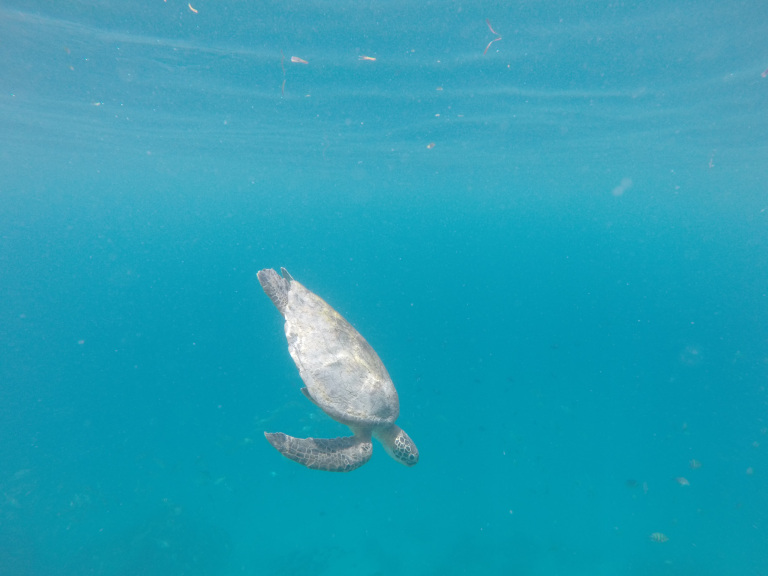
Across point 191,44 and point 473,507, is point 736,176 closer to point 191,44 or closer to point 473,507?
point 473,507

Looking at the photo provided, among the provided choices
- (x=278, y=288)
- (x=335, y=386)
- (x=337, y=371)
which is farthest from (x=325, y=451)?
(x=278, y=288)

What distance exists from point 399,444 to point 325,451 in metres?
1.32

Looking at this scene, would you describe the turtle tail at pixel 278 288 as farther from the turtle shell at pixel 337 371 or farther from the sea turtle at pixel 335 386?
the turtle shell at pixel 337 371

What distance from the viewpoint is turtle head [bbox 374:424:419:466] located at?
684 cm

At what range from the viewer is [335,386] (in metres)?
6.02

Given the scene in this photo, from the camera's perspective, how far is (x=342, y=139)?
23312 mm

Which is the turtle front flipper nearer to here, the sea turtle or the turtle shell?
the sea turtle

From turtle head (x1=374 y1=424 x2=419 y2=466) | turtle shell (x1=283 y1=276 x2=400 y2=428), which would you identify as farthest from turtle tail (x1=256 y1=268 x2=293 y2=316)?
turtle head (x1=374 y1=424 x2=419 y2=466)

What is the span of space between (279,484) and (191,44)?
43.7ft

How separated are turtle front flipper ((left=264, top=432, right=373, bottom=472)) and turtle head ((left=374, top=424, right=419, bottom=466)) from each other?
1.40 feet

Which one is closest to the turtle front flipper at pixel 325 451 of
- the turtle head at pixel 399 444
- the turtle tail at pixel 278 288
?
the turtle head at pixel 399 444

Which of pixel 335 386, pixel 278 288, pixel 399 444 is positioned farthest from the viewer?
pixel 278 288

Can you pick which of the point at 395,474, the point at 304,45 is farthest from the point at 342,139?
the point at 395,474

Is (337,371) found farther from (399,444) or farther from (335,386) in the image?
(399,444)
